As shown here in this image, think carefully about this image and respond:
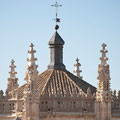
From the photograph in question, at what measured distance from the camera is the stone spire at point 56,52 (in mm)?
94375

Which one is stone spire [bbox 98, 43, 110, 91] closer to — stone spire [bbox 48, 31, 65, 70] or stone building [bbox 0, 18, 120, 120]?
stone building [bbox 0, 18, 120, 120]

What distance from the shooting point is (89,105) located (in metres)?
91.2

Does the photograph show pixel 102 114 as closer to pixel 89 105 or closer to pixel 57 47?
pixel 89 105

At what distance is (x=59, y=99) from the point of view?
90375 millimetres

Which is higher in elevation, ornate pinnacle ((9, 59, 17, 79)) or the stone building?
ornate pinnacle ((9, 59, 17, 79))

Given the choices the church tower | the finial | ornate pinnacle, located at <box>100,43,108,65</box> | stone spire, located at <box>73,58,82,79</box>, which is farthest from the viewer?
stone spire, located at <box>73,58,82,79</box>

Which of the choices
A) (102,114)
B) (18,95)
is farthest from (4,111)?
(102,114)

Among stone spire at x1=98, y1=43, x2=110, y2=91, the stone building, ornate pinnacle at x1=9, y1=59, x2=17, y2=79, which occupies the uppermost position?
ornate pinnacle at x1=9, y1=59, x2=17, y2=79

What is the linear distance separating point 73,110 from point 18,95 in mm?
4670

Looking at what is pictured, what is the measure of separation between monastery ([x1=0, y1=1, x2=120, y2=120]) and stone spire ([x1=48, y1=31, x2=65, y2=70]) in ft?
6.23

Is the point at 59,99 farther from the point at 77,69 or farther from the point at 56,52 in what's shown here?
the point at 77,69

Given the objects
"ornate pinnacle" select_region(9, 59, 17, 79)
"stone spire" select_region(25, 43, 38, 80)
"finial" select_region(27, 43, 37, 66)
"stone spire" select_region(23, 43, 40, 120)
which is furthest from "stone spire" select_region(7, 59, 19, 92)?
"stone spire" select_region(23, 43, 40, 120)

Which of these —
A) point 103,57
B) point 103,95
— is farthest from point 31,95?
point 103,57

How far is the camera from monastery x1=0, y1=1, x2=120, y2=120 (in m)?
89.8
